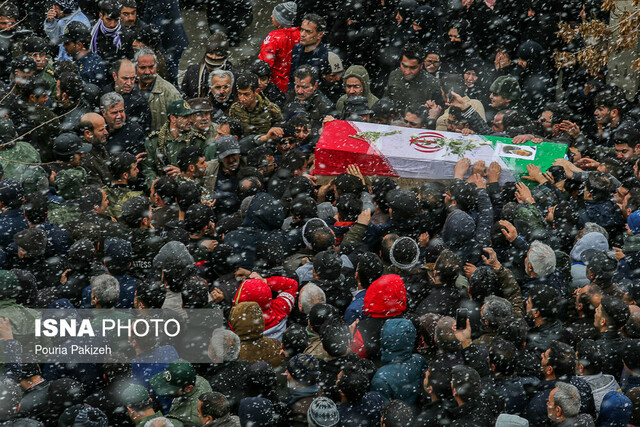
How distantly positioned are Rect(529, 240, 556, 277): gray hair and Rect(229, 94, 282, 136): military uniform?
394 cm

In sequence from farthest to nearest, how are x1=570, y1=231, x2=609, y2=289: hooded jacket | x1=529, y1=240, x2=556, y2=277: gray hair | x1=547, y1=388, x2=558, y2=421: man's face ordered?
x1=570, y1=231, x2=609, y2=289: hooded jacket → x1=529, y1=240, x2=556, y2=277: gray hair → x1=547, y1=388, x2=558, y2=421: man's face

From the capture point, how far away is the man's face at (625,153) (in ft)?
39.8

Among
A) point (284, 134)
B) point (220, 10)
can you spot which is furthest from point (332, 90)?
point (220, 10)

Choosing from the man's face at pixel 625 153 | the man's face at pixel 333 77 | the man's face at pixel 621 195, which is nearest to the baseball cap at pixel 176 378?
the man's face at pixel 621 195

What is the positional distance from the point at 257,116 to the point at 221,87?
2.02ft

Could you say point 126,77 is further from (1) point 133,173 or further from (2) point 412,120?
(2) point 412,120

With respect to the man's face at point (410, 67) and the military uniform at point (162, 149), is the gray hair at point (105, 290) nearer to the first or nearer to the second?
the military uniform at point (162, 149)

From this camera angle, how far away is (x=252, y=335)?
877 centimetres

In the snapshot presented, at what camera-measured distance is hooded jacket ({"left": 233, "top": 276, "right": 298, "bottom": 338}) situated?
9.12 metres

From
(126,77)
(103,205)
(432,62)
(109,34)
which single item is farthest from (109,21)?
(432,62)

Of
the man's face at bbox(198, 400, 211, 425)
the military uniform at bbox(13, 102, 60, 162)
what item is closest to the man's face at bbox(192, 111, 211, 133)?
the military uniform at bbox(13, 102, 60, 162)

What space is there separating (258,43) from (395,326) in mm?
8045

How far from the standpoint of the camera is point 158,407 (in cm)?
820

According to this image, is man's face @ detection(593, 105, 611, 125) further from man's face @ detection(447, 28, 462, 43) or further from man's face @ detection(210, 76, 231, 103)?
man's face @ detection(210, 76, 231, 103)
